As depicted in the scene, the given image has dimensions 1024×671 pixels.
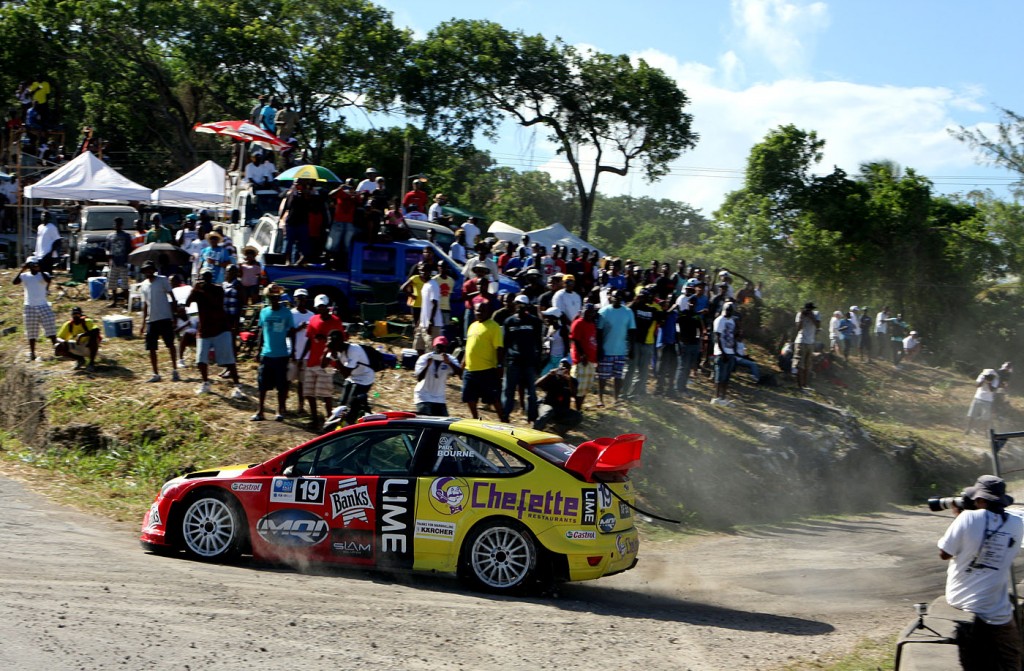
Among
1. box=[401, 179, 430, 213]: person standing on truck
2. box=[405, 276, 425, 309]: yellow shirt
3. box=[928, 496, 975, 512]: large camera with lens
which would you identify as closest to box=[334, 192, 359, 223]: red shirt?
box=[405, 276, 425, 309]: yellow shirt

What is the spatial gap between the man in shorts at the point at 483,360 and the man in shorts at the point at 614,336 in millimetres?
2808

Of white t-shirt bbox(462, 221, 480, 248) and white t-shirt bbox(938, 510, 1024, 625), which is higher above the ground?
white t-shirt bbox(462, 221, 480, 248)

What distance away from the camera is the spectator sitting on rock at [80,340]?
16.6 meters

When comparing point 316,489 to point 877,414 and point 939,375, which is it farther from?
point 939,375

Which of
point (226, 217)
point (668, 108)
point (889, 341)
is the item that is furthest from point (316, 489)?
point (668, 108)

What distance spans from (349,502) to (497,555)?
1.46 m

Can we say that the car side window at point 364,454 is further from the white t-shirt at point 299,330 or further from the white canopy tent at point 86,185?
the white canopy tent at point 86,185

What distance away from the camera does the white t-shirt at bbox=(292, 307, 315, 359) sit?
14.2m

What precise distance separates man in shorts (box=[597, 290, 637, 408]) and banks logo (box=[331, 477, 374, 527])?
7.47m

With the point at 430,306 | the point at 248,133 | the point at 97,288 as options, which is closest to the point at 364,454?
the point at 430,306

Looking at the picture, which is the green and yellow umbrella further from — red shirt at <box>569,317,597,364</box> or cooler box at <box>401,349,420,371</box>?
red shirt at <box>569,317,597,364</box>

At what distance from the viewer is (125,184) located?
25516 millimetres

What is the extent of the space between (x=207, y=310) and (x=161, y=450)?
200 centimetres

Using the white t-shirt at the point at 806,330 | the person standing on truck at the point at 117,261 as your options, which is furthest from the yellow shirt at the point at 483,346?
the white t-shirt at the point at 806,330
